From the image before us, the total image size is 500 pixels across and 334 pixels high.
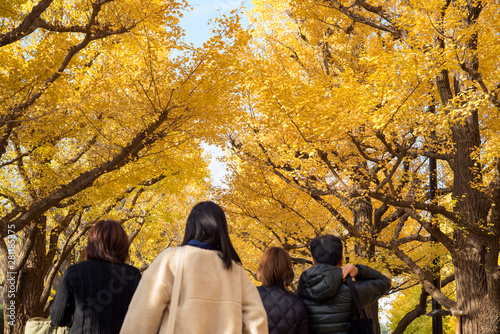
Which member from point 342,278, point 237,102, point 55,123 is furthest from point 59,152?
point 342,278

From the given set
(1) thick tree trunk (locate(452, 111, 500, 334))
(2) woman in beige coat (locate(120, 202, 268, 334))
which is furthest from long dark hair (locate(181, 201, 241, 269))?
(1) thick tree trunk (locate(452, 111, 500, 334))

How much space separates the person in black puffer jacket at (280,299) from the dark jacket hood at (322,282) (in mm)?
103

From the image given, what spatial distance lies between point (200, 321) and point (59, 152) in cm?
1015

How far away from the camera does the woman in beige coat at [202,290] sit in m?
1.90

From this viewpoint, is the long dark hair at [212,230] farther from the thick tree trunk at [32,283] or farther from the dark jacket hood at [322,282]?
the thick tree trunk at [32,283]

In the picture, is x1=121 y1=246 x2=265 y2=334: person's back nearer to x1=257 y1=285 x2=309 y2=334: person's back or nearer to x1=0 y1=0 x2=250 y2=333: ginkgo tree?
x1=257 y1=285 x2=309 y2=334: person's back

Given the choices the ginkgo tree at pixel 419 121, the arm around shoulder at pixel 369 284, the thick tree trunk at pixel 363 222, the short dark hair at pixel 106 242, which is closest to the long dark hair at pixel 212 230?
the short dark hair at pixel 106 242

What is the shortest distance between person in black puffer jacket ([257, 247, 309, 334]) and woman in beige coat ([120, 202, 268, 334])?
2.91 feet

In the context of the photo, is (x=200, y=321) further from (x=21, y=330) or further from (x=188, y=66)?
(x=21, y=330)

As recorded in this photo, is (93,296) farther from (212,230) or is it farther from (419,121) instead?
(419,121)

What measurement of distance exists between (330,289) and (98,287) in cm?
143

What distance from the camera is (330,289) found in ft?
9.89

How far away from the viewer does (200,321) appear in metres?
1.97

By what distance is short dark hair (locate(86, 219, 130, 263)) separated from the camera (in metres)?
2.72
